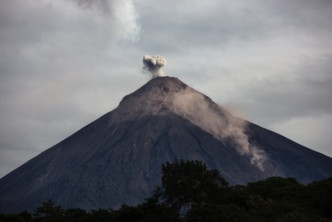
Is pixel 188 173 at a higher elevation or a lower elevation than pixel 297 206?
higher

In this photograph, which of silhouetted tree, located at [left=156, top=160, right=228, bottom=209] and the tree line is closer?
the tree line

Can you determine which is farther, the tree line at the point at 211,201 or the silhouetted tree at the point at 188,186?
the silhouetted tree at the point at 188,186

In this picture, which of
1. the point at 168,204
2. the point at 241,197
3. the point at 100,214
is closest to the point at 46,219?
the point at 100,214

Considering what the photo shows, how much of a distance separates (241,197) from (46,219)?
1882 centimetres

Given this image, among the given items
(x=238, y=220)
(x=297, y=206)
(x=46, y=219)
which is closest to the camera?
(x=238, y=220)

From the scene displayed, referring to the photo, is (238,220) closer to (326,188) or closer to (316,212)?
(316,212)

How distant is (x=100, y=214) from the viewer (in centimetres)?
6488

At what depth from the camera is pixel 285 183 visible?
249ft

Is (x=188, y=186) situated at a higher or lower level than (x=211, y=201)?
higher

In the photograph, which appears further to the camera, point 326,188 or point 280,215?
point 326,188

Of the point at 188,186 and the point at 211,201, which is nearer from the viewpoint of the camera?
the point at 211,201

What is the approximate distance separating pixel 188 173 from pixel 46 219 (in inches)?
581

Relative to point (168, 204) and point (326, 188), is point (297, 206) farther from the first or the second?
point (168, 204)

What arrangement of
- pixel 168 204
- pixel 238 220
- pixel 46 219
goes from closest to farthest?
pixel 238 220 → pixel 168 204 → pixel 46 219
